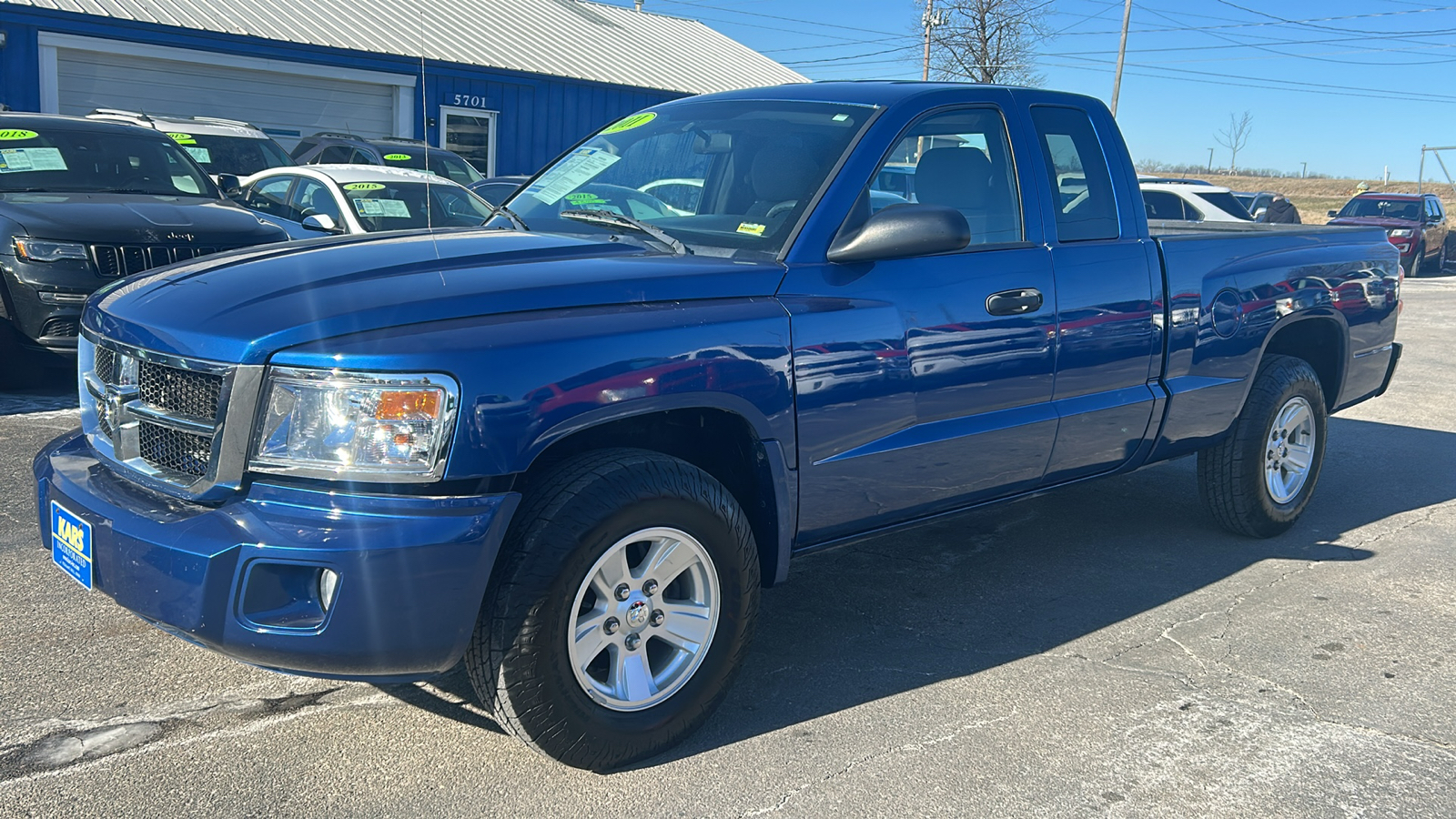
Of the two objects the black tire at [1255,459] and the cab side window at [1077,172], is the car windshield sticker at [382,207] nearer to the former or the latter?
the cab side window at [1077,172]

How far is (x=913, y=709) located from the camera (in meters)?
3.60

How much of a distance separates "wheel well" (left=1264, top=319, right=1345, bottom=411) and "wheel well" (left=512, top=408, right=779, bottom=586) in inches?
125

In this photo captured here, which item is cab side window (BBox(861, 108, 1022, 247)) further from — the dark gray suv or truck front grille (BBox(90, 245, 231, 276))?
the dark gray suv

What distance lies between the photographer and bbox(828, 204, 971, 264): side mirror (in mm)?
3500

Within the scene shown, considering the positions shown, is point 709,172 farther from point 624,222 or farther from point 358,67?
point 358,67

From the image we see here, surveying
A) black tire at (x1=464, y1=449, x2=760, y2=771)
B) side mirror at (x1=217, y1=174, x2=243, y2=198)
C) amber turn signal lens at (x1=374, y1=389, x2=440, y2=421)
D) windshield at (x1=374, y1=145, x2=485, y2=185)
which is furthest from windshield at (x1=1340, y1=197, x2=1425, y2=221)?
amber turn signal lens at (x1=374, y1=389, x2=440, y2=421)

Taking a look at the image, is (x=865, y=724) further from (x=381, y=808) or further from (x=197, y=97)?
(x=197, y=97)

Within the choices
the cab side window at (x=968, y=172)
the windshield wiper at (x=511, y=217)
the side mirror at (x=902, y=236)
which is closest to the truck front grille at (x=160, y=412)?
the windshield wiper at (x=511, y=217)

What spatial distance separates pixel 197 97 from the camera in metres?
20.1

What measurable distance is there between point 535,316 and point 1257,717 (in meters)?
2.48

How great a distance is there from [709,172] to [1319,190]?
78482mm

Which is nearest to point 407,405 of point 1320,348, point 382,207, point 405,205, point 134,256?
point 1320,348

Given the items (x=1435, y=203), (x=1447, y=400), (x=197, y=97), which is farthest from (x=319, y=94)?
(x=1435, y=203)

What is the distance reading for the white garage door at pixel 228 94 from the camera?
18625mm
